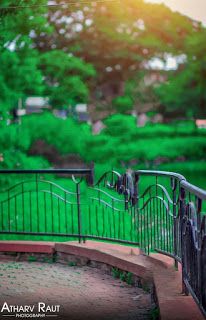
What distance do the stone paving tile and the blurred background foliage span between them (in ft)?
27.7

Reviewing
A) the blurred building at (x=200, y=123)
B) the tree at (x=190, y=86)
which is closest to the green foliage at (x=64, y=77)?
the tree at (x=190, y=86)

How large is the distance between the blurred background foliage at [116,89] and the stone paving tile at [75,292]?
27.7 ft

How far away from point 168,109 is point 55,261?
358 inches

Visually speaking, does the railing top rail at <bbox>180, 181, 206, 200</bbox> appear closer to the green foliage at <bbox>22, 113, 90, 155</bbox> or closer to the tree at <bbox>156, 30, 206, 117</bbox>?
the green foliage at <bbox>22, 113, 90, 155</bbox>

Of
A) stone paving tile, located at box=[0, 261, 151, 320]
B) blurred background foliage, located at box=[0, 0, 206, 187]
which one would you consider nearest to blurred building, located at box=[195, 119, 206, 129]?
blurred background foliage, located at box=[0, 0, 206, 187]

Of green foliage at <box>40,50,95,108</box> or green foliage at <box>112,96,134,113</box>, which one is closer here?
green foliage at <box>40,50,95,108</box>

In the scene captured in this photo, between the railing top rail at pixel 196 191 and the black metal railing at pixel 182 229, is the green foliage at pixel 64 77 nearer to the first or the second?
the black metal railing at pixel 182 229

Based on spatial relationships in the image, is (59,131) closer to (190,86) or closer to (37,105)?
(37,105)

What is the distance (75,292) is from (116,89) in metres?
9.99

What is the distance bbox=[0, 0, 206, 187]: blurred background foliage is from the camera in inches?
538

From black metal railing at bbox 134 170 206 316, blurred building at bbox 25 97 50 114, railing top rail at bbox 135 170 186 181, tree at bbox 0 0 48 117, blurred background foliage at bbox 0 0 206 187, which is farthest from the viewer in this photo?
blurred background foliage at bbox 0 0 206 187

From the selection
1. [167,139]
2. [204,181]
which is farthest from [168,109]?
[204,181]

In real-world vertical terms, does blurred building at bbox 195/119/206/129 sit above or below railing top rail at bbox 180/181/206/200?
above

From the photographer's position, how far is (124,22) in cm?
1398
